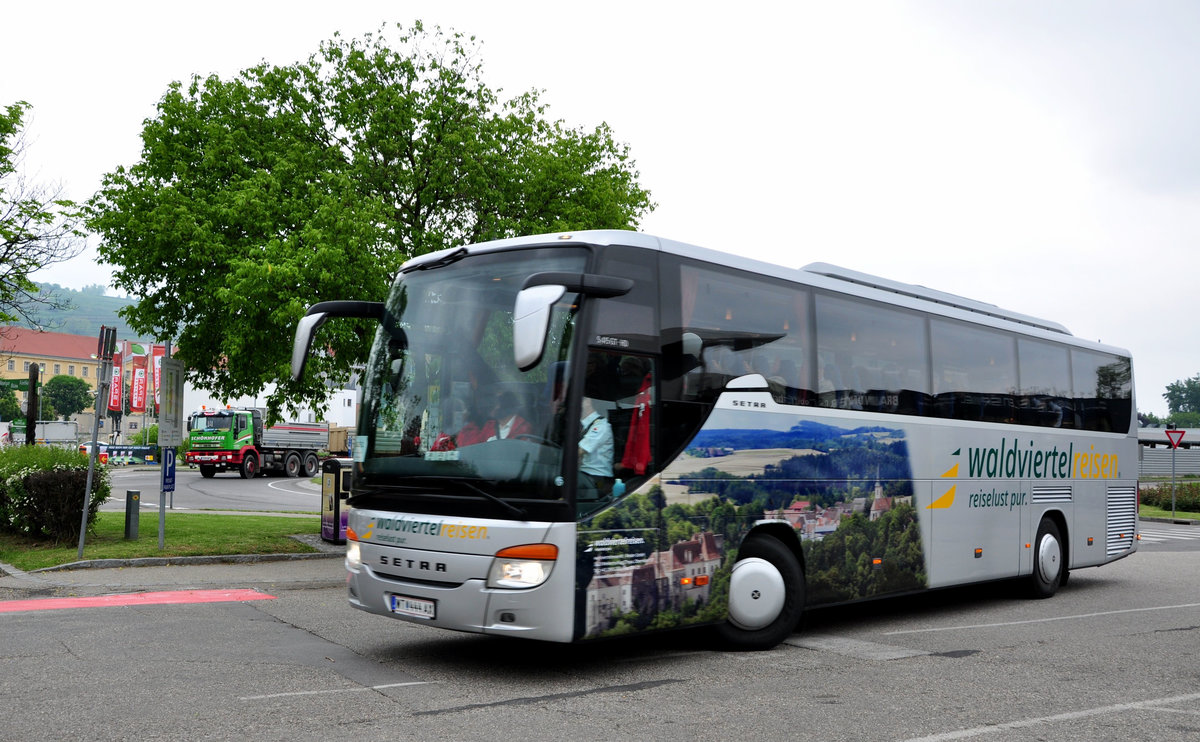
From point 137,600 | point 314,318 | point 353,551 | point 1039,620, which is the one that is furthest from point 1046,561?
point 137,600

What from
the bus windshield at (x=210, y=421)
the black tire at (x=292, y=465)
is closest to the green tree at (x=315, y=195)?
the bus windshield at (x=210, y=421)

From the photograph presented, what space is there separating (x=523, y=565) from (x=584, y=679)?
1.07 m

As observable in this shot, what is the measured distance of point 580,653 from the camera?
8.55 m

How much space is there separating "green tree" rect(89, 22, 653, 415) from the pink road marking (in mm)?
4394

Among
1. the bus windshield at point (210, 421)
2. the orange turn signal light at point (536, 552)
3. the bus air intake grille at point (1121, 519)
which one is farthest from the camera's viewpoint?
the bus windshield at point (210, 421)

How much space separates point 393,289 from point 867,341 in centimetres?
454

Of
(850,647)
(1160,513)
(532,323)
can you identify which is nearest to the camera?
(532,323)

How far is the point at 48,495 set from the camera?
50.9ft

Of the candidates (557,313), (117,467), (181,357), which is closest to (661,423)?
(557,313)

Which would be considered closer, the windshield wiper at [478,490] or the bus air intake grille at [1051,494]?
the windshield wiper at [478,490]

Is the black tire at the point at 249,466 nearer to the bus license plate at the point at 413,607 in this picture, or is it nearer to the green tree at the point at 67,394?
the bus license plate at the point at 413,607

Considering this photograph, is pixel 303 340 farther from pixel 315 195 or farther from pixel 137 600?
pixel 315 195

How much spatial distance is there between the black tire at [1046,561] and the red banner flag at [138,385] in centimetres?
5061

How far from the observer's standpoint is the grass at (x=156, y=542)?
14.6 metres
